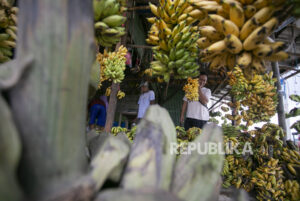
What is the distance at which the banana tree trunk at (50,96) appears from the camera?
545 mm

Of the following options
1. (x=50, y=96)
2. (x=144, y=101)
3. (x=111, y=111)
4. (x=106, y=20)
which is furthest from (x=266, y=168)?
(x=144, y=101)

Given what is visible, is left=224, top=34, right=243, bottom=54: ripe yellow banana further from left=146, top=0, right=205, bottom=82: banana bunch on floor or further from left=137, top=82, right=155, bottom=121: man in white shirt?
left=137, top=82, right=155, bottom=121: man in white shirt

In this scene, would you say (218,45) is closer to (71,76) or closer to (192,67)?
(192,67)

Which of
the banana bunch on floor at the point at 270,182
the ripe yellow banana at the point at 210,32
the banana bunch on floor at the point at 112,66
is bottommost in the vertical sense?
the banana bunch on floor at the point at 270,182

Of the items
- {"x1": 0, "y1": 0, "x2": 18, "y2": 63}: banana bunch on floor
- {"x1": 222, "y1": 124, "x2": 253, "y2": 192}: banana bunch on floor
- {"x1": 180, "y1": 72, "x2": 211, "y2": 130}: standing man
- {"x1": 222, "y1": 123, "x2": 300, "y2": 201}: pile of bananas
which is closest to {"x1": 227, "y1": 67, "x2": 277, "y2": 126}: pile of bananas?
{"x1": 180, "y1": 72, "x2": 211, "y2": 130}: standing man

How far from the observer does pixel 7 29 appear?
1.21m

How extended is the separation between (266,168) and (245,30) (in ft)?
5.90

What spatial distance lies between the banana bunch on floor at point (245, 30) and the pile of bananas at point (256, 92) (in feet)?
8.75

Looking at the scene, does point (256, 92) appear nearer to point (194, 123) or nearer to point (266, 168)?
point (194, 123)

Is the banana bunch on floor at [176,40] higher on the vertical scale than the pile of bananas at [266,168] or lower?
higher

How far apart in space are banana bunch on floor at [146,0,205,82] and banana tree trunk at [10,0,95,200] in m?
0.80

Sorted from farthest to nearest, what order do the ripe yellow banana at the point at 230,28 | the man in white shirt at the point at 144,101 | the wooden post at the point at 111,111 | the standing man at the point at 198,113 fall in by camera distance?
1. the man in white shirt at the point at 144,101
2. the standing man at the point at 198,113
3. the wooden post at the point at 111,111
4. the ripe yellow banana at the point at 230,28

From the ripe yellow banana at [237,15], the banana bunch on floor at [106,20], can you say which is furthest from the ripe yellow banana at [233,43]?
the banana bunch on floor at [106,20]

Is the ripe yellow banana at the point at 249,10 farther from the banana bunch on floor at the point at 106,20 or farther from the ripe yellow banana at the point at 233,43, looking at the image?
the banana bunch on floor at the point at 106,20
